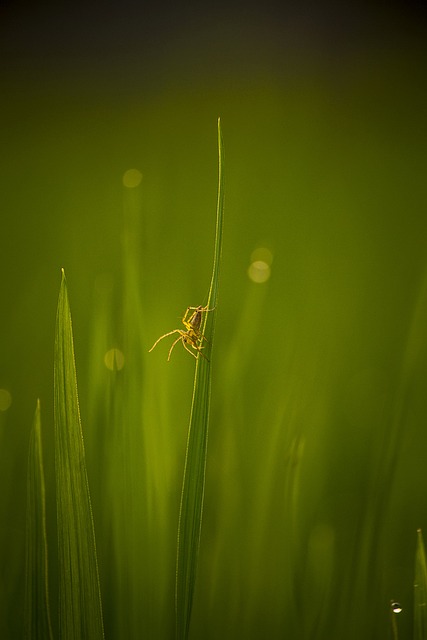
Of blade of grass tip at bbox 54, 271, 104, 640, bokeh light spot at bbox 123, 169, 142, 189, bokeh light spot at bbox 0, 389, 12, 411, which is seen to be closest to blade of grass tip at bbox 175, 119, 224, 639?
blade of grass tip at bbox 54, 271, 104, 640

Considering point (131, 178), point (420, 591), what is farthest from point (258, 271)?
point (420, 591)

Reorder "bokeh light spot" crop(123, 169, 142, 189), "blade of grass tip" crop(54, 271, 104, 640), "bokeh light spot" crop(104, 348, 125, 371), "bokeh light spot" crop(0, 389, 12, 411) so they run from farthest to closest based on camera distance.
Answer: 1. "bokeh light spot" crop(123, 169, 142, 189)
2. "bokeh light spot" crop(0, 389, 12, 411)
3. "bokeh light spot" crop(104, 348, 125, 371)
4. "blade of grass tip" crop(54, 271, 104, 640)

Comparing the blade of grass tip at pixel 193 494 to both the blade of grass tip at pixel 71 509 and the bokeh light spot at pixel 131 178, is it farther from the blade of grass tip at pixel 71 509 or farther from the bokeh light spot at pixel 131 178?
the bokeh light spot at pixel 131 178

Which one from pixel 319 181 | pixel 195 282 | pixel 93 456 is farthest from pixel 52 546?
pixel 319 181

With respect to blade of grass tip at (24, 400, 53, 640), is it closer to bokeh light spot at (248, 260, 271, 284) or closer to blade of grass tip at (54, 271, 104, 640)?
blade of grass tip at (54, 271, 104, 640)

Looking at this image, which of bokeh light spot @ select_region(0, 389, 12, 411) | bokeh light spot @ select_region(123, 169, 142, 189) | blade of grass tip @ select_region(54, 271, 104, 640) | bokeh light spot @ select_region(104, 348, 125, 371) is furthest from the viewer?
bokeh light spot @ select_region(123, 169, 142, 189)

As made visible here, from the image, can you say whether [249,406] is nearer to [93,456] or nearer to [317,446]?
[317,446]

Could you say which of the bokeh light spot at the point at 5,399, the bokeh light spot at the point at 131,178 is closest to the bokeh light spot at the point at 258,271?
the bokeh light spot at the point at 131,178
